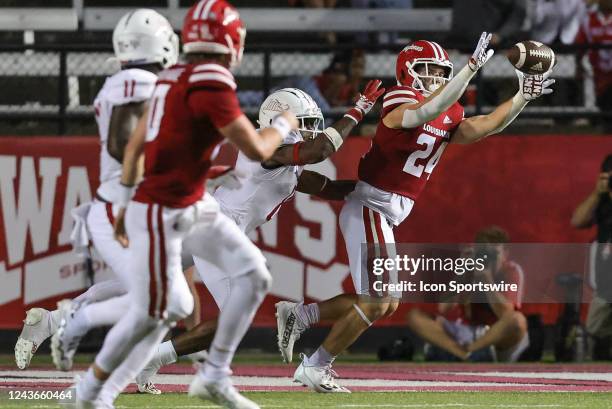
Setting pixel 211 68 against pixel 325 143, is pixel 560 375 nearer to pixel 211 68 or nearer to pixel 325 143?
pixel 325 143

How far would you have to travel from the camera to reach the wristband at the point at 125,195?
6.38m

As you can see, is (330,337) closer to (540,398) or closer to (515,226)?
(540,398)

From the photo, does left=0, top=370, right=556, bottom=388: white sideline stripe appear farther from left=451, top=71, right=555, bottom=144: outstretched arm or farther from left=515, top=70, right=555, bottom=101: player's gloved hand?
left=515, top=70, right=555, bottom=101: player's gloved hand

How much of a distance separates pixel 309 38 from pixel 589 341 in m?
3.23

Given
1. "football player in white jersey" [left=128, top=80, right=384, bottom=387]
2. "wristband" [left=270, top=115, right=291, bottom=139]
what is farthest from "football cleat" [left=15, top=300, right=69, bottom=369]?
"wristband" [left=270, top=115, right=291, bottom=139]

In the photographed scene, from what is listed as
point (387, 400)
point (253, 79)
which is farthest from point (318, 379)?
point (253, 79)

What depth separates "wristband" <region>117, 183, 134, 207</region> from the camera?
6.38 m

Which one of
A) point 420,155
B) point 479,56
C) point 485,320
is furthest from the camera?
point 485,320

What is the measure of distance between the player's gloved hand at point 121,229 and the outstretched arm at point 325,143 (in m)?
1.74

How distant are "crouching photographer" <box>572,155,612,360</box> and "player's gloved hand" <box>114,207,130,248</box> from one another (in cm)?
520

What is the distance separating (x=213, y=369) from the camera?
21.2 ft

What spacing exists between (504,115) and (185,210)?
9.35 feet

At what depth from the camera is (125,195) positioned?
6.38m

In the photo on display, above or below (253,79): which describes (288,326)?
below
